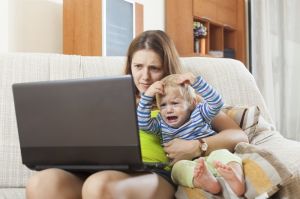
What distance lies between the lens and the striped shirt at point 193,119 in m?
1.34

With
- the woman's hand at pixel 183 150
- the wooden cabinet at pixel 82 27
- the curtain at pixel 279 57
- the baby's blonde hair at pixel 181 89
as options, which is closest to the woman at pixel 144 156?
the woman's hand at pixel 183 150

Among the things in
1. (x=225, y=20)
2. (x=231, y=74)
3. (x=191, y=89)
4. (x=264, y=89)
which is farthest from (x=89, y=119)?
(x=225, y=20)

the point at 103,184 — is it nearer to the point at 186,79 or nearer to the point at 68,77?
the point at 186,79

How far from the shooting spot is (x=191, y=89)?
4.59 feet

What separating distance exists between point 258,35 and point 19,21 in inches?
91.6

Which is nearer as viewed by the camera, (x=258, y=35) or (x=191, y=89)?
(x=191, y=89)

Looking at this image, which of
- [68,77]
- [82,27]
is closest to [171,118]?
[68,77]

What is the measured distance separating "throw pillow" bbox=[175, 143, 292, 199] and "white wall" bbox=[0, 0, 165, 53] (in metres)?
1.60

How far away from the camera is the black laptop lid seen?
1.00 meters

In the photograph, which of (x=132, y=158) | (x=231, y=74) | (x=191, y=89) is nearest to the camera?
(x=132, y=158)

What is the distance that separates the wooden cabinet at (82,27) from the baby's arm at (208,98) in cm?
130

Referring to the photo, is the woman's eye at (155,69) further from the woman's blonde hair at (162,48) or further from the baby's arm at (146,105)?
the baby's arm at (146,105)

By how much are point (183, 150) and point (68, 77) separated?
651mm

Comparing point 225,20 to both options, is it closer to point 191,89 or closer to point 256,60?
point 256,60
